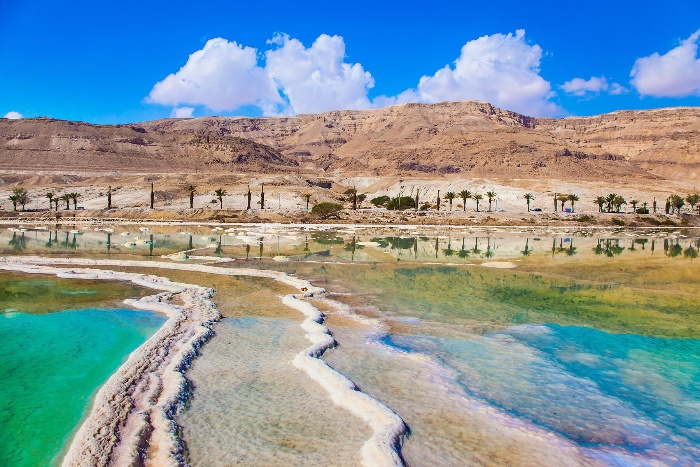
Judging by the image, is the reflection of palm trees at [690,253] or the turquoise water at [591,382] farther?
the reflection of palm trees at [690,253]

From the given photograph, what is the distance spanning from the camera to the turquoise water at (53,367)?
8.10 m

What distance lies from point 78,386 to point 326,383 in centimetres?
473

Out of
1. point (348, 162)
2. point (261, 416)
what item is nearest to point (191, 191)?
point (261, 416)

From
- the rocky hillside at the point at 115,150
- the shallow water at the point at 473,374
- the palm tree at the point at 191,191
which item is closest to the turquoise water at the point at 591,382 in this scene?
the shallow water at the point at 473,374

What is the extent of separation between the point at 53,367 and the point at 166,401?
13.3ft

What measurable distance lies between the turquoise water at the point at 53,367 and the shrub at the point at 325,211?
59.5 metres

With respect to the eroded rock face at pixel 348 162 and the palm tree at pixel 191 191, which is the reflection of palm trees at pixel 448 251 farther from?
the eroded rock face at pixel 348 162

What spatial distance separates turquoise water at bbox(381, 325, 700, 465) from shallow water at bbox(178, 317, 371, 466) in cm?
278

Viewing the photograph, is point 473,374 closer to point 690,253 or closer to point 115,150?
point 690,253

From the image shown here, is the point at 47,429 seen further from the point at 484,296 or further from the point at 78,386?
the point at 484,296

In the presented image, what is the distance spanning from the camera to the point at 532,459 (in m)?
7.36

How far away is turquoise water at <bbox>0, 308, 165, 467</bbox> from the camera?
26.6 feet

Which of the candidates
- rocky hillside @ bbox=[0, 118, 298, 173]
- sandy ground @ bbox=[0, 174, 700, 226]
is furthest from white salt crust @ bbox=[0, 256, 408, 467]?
rocky hillside @ bbox=[0, 118, 298, 173]

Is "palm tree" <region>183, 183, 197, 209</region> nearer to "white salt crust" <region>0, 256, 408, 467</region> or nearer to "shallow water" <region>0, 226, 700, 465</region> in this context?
"shallow water" <region>0, 226, 700, 465</region>
